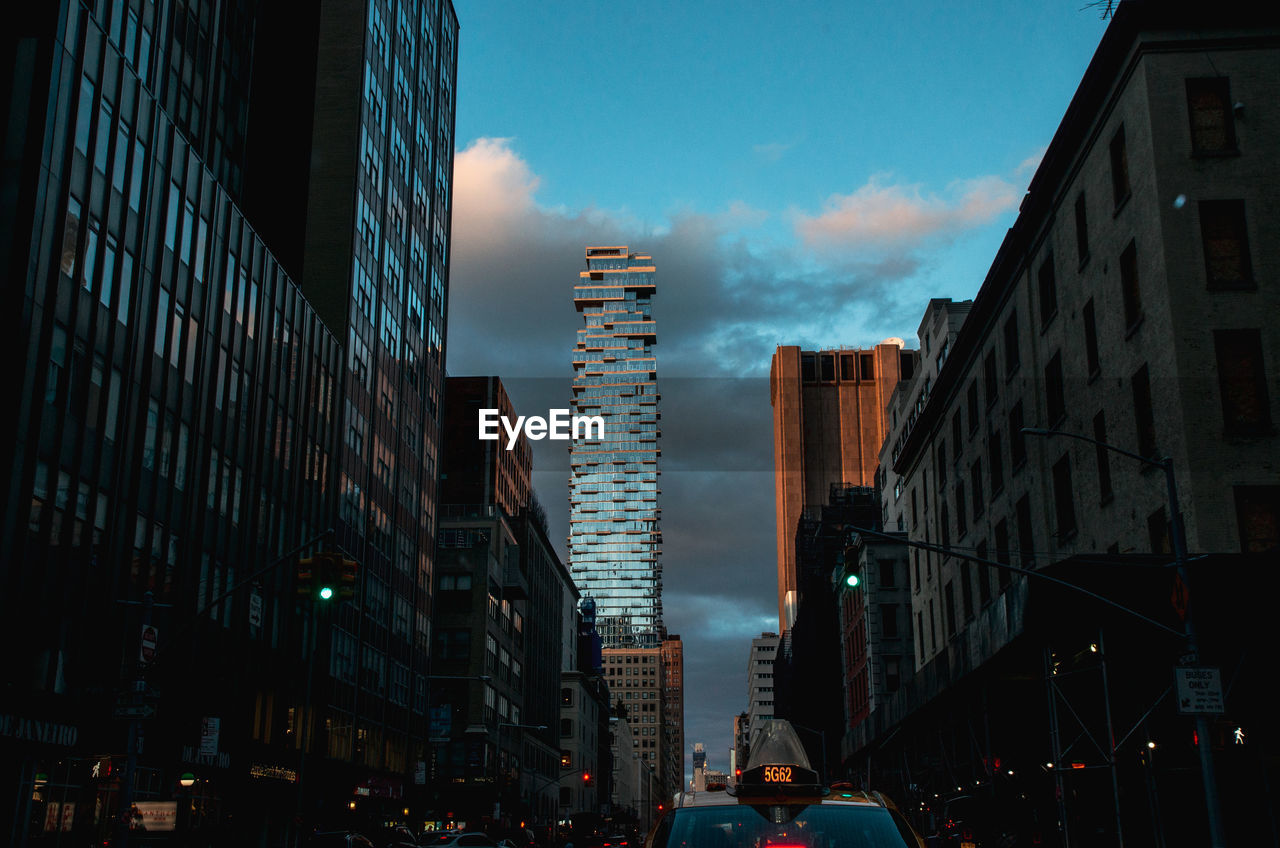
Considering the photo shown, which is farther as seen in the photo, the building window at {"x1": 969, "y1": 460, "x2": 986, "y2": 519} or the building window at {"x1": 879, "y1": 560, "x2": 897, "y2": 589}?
the building window at {"x1": 879, "y1": 560, "x2": 897, "y2": 589}

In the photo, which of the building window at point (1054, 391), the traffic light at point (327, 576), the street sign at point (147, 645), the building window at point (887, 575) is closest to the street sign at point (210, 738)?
the street sign at point (147, 645)

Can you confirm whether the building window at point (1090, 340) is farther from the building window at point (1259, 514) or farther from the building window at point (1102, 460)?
the building window at point (1259, 514)

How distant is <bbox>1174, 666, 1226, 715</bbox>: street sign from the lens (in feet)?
67.6

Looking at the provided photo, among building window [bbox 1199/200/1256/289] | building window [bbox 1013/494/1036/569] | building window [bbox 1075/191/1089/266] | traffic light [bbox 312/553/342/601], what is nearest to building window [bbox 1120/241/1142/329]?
building window [bbox 1199/200/1256/289]

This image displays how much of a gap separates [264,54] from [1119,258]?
5593 centimetres

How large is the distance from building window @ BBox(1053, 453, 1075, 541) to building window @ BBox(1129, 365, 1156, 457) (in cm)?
622

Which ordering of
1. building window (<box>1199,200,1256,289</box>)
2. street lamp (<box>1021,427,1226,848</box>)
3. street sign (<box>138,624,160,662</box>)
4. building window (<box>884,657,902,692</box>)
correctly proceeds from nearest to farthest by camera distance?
street lamp (<box>1021,427,1226,848</box>) < street sign (<box>138,624,160,662</box>) < building window (<box>1199,200,1256,289</box>) < building window (<box>884,657,902,692</box>)

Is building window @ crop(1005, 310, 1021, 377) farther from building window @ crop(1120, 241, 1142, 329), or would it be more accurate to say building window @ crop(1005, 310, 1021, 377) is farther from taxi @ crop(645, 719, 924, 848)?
taxi @ crop(645, 719, 924, 848)

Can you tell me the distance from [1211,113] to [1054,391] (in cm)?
1077

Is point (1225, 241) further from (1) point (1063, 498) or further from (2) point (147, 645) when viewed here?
(2) point (147, 645)

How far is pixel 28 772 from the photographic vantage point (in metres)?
32.6

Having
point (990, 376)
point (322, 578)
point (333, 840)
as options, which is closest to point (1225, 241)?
point (990, 376)

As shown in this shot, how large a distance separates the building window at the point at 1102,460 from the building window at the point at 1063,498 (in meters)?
2.99

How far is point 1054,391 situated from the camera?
40.0 m
